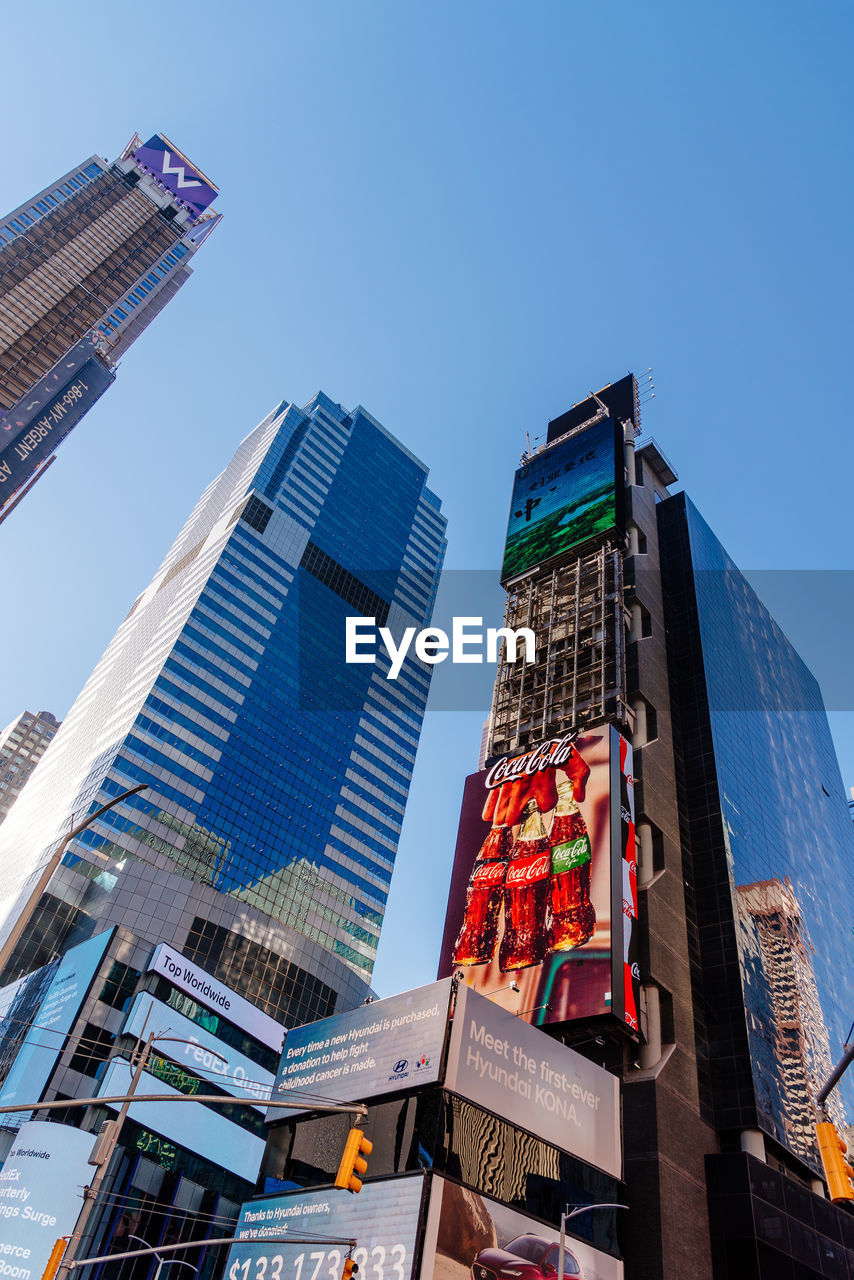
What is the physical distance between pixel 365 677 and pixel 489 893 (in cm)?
10760

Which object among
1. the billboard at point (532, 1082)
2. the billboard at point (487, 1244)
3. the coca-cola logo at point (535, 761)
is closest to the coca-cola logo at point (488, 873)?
the coca-cola logo at point (535, 761)

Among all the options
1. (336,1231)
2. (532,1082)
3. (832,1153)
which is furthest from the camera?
(532,1082)

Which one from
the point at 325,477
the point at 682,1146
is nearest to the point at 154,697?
the point at 325,477

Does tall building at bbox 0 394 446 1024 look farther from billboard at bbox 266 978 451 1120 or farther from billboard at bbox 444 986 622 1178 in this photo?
billboard at bbox 444 986 622 1178

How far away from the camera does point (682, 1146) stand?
135 ft

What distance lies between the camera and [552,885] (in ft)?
165

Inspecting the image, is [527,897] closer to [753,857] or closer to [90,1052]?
[753,857]

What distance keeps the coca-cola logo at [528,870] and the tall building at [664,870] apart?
0.17 meters

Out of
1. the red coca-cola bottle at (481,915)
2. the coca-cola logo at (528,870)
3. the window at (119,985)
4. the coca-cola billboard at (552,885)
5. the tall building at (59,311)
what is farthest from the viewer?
the tall building at (59,311)

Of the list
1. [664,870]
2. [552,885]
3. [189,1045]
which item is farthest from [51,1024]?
[664,870]

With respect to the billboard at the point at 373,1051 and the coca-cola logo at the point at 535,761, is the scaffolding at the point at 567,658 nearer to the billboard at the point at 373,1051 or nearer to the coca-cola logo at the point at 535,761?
the coca-cola logo at the point at 535,761

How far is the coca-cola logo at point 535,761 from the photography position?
56562 millimetres

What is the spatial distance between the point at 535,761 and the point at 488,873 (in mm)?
7925

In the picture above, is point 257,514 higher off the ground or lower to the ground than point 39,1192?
higher
